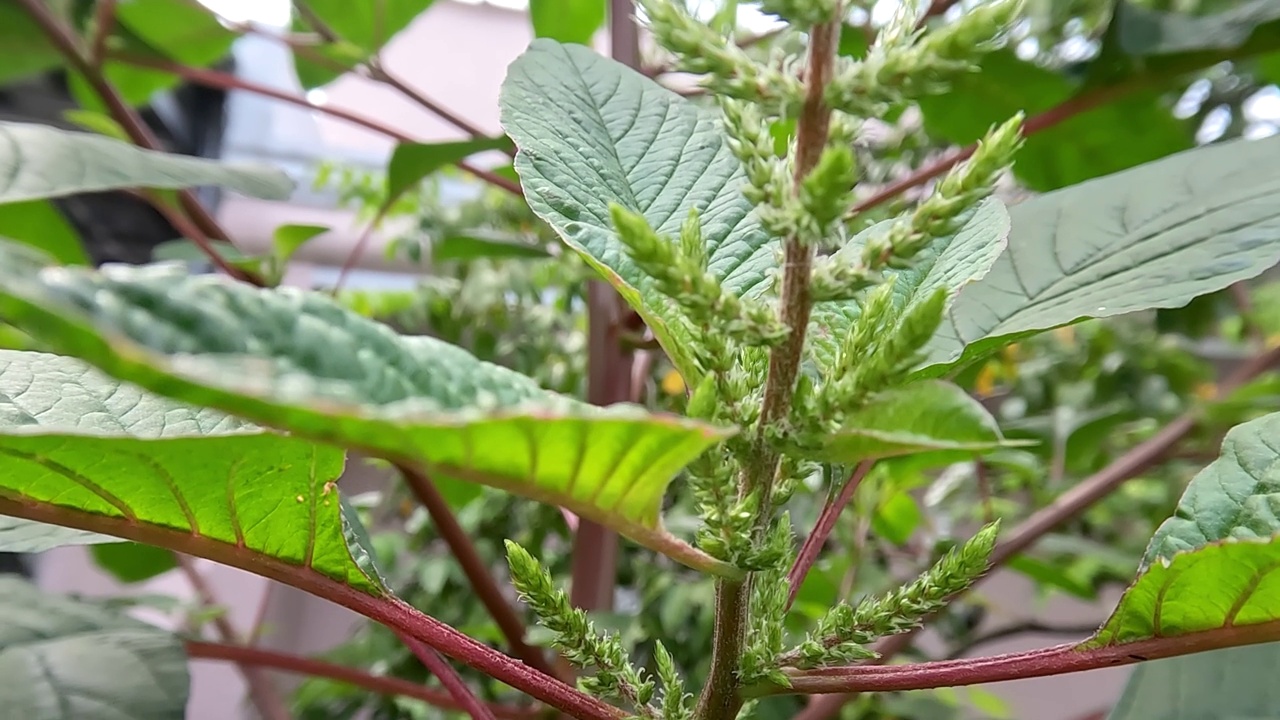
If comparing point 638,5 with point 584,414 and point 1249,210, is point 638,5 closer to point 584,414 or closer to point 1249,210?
point 584,414

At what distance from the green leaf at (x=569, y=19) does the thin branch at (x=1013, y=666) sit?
0.58 m

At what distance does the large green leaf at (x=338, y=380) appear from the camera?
0.10 metres

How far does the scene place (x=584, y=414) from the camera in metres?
0.13

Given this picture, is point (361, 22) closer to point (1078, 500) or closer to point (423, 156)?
point (423, 156)

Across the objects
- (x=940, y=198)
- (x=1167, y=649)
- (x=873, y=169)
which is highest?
(x=873, y=169)

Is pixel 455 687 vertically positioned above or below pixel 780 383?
below

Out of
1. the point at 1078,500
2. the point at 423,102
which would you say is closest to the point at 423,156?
the point at 423,102

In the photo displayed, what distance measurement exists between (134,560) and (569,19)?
1.82 ft

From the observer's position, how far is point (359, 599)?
238 mm

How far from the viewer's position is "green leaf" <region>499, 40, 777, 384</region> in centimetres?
21

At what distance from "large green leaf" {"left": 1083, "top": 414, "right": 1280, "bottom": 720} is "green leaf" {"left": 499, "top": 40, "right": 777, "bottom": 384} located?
12 centimetres

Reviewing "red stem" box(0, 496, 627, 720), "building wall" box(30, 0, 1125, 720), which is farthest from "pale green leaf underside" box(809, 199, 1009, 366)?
"building wall" box(30, 0, 1125, 720)

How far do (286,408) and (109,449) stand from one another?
0.35 ft

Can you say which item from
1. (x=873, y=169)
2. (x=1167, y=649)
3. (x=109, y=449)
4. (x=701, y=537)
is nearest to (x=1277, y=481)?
(x=1167, y=649)
